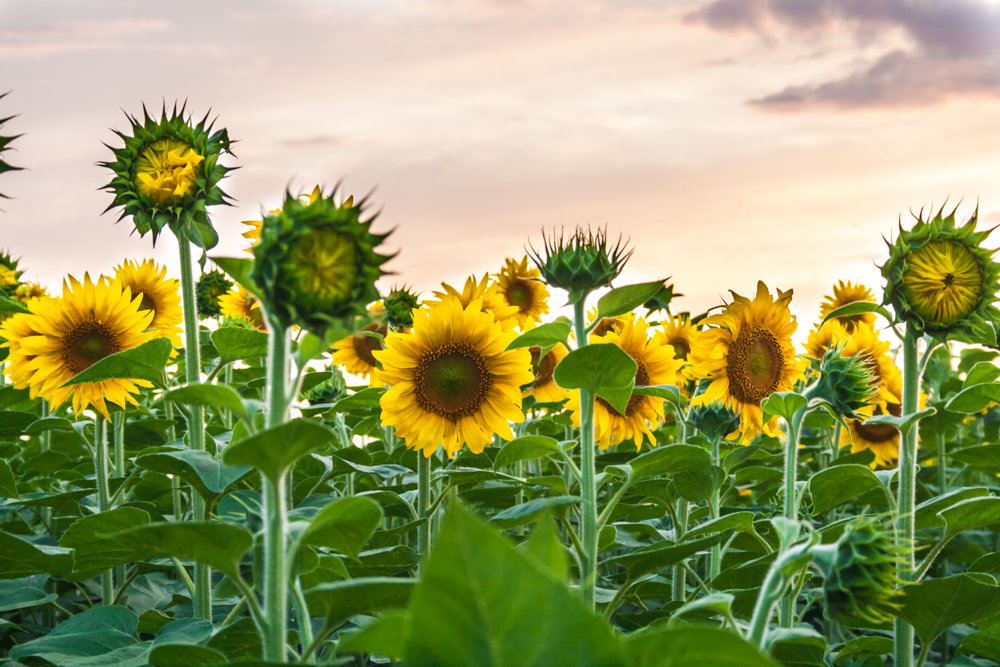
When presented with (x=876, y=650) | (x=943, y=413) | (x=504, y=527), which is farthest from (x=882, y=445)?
(x=504, y=527)

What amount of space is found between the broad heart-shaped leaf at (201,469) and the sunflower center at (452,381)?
0.93m

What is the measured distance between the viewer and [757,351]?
327cm

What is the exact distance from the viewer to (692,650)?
3.28 feet

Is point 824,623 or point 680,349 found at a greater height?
point 680,349

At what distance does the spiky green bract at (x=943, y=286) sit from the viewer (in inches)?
86.4

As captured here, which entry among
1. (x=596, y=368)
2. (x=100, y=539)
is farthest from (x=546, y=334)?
(x=100, y=539)

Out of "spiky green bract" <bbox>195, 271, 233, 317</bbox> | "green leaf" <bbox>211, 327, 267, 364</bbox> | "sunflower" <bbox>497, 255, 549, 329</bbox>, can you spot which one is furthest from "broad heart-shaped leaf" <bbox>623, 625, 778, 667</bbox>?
"spiky green bract" <bbox>195, 271, 233, 317</bbox>

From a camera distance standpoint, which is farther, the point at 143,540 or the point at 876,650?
the point at 876,650

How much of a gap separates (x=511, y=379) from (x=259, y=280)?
1.59 m

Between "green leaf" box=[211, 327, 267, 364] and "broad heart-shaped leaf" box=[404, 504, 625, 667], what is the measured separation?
1.46 m

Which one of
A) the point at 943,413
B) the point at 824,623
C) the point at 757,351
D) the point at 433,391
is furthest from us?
the point at 943,413

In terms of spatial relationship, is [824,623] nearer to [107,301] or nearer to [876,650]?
[876,650]

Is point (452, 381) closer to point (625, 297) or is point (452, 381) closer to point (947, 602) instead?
point (625, 297)

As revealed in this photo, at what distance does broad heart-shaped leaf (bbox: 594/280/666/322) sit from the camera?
194cm
